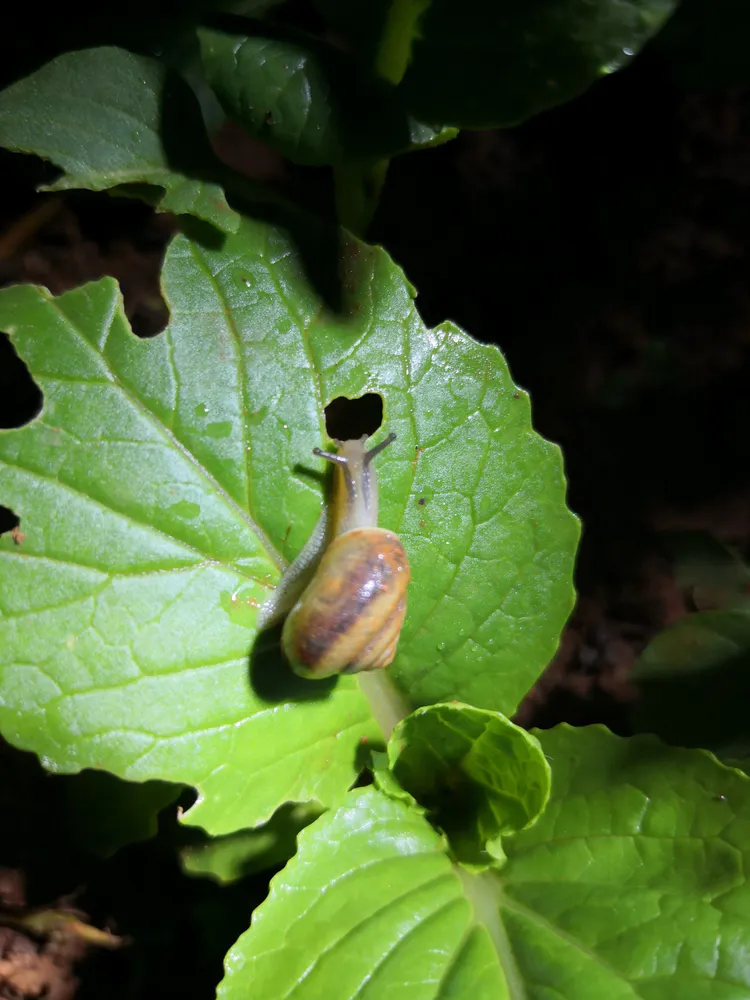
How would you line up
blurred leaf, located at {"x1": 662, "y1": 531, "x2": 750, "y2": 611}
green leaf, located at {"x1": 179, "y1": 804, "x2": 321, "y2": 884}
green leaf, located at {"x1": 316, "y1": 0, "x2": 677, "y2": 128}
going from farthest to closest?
blurred leaf, located at {"x1": 662, "y1": 531, "x2": 750, "y2": 611}, green leaf, located at {"x1": 179, "y1": 804, "x2": 321, "y2": 884}, green leaf, located at {"x1": 316, "y1": 0, "x2": 677, "y2": 128}

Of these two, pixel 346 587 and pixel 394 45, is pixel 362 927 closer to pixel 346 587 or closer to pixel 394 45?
pixel 346 587

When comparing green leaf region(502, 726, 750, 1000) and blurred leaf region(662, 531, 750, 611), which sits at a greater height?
green leaf region(502, 726, 750, 1000)

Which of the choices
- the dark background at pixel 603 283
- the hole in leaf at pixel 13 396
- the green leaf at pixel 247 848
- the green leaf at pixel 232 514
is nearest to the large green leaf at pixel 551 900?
the green leaf at pixel 232 514

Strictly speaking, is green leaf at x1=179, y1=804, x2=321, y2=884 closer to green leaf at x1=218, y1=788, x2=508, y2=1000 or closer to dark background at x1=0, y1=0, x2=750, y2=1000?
green leaf at x1=218, y1=788, x2=508, y2=1000

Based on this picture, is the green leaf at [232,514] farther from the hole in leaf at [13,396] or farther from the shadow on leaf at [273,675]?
the hole in leaf at [13,396]

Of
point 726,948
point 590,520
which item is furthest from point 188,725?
point 590,520

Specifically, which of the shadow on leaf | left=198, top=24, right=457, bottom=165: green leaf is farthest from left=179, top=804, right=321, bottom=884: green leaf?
left=198, top=24, right=457, bottom=165: green leaf
